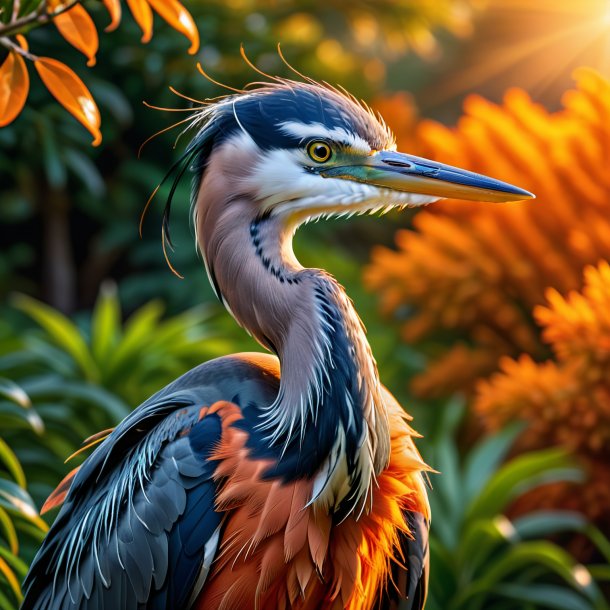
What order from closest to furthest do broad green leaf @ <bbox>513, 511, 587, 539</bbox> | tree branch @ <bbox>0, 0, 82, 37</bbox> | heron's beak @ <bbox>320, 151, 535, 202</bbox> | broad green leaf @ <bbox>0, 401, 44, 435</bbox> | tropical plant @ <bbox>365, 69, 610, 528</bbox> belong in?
tree branch @ <bbox>0, 0, 82, 37</bbox>, heron's beak @ <bbox>320, 151, 535, 202</bbox>, broad green leaf @ <bbox>0, 401, 44, 435</bbox>, broad green leaf @ <bbox>513, 511, 587, 539</bbox>, tropical plant @ <bbox>365, 69, 610, 528</bbox>

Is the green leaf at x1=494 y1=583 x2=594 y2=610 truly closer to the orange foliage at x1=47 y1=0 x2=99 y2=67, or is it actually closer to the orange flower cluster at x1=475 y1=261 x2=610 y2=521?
Answer: the orange flower cluster at x1=475 y1=261 x2=610 y2=521

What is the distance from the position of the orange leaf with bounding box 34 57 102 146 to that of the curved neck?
0.26 meters

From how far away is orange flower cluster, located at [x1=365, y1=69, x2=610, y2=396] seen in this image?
144 inches

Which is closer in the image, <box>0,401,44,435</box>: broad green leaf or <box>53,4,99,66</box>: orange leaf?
<box>53,4,99,66</box>: orange leaf

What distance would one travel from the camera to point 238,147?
5.80 feet

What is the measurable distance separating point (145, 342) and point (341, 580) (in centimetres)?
201

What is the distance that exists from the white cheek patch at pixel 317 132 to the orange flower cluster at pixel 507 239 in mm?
2041

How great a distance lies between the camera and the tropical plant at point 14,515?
2.18m

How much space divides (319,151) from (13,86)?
1.93 feet

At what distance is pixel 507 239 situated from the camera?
3.80 meters

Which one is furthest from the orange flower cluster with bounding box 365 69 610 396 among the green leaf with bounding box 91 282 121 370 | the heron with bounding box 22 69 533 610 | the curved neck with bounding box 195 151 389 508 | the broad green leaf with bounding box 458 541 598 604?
the curved neck with bounding box 195 151 389 508

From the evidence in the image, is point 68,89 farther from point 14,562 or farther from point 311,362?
point 14,562

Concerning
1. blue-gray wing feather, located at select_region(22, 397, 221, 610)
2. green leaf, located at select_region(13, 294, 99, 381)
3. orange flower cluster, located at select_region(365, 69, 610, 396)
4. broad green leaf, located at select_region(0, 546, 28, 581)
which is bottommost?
broad green leaf, located at select_region(0, 546, 28, 581)

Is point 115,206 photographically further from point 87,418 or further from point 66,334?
point 87,418
